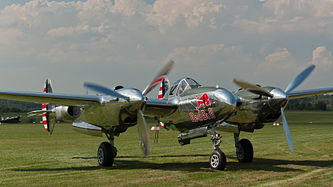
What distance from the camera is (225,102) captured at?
13.3 m

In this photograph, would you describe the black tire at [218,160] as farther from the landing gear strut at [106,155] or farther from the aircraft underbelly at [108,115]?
the landing gear strut at [106,155]

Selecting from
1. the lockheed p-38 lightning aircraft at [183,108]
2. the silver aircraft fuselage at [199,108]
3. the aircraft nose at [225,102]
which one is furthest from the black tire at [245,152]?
the aircraft nose at [225,102]

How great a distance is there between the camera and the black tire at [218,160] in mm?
13789

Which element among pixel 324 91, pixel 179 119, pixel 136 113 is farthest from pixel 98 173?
pixel 324 91

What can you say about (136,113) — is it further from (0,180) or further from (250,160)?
(250,160)

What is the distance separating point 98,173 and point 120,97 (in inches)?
126

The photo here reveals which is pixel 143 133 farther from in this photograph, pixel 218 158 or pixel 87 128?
pixel 87 128

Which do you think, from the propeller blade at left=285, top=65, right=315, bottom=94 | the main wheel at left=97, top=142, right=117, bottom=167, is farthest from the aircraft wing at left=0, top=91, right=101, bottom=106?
the propeller blade at left=285, top=65, right=315, bottom=94

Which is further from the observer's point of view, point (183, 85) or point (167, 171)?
point (183, 85)

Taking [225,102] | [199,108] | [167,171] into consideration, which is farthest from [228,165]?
[225,102]

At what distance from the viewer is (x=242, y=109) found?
15.4 m

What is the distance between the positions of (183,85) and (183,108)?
1321 mm

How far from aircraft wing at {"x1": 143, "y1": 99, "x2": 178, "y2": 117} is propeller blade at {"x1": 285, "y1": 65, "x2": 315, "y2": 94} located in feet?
16.6

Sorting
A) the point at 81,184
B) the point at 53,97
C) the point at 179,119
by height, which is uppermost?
the point at 53,97
